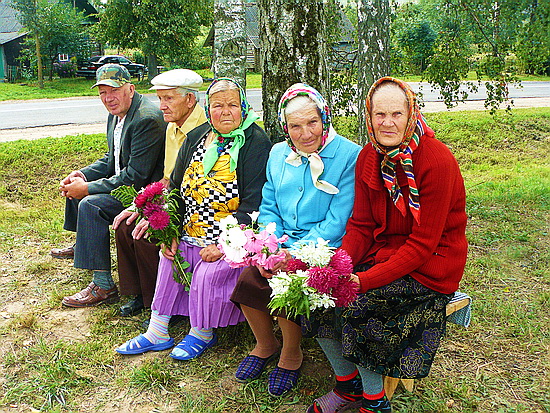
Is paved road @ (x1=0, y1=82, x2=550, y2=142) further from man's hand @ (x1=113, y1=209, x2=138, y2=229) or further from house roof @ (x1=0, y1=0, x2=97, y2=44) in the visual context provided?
house roof @ (x1=0, y1=0, x2=97, y2=44)

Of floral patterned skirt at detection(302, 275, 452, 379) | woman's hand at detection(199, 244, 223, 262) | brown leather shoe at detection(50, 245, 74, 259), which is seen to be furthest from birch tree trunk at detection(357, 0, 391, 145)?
brown leather shoe at detection(50, 245, 74, 259)

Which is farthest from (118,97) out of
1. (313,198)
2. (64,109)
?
(64,109)

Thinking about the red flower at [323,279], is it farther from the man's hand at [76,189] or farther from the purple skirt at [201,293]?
the man's hand at [76,189]

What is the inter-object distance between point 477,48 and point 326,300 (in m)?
5.18

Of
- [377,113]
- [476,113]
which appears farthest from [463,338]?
[476,113]

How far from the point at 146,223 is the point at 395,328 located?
74.3 inches

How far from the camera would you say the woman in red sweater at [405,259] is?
2.73m

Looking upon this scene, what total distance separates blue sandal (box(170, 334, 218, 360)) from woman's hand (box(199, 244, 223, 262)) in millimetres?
582

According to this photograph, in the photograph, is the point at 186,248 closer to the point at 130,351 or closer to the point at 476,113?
the point at 130,351

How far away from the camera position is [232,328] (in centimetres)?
389

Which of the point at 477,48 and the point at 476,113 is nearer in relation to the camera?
the point at 477,48

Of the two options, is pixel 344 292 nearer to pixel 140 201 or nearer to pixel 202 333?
pixel 202 333

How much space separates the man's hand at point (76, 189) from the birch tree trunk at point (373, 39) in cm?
261

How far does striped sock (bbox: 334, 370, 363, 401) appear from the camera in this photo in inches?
118
